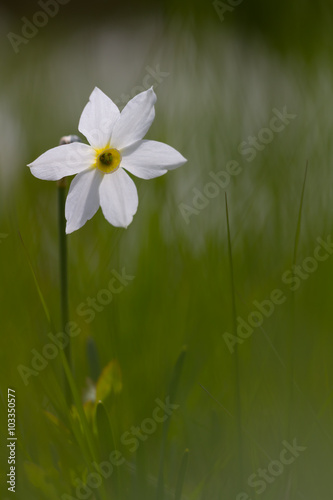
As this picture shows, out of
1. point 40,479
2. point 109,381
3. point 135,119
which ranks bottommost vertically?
point 40,479

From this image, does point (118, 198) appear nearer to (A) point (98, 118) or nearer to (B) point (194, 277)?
(A) point (98, 118)

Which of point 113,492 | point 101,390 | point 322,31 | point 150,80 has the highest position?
point 322,31

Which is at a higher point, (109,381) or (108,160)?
(108,160)

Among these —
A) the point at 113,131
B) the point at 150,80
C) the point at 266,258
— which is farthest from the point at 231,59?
the point at 113,131

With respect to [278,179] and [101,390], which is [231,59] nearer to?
[278,179]

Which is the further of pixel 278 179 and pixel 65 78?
pixel 65 78

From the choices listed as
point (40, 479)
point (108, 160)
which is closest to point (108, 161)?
point (108, 160)

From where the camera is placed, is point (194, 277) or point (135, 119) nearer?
point (135, 119)

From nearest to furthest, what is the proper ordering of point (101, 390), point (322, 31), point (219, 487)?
point (219, 487) < point (101, 390) < point (322, 31)

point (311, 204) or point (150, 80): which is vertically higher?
point (150, 80)
